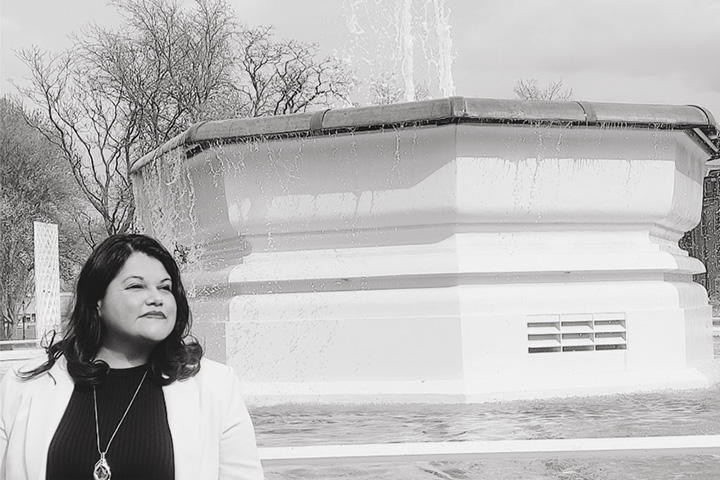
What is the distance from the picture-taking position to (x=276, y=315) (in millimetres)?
5242

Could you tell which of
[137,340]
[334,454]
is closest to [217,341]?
[334,454]

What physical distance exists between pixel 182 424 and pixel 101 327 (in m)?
0.31

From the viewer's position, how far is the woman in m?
1.75

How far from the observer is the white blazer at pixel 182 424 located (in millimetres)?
1746

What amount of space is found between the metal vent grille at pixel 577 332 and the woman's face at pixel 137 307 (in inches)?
136

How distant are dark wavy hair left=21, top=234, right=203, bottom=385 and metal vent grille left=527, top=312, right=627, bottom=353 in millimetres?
3389

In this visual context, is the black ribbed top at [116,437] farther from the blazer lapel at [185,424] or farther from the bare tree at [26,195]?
the bare tree at [26,195]

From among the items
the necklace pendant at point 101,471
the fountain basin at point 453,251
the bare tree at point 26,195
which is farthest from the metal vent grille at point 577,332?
the bare tree at point 26,195

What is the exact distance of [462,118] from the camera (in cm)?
480

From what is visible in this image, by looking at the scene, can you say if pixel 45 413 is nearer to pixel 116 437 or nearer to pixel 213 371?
pixel 116 437

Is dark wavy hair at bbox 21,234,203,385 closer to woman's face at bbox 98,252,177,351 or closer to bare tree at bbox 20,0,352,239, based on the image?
woman's face at bbox 98,252,177,351

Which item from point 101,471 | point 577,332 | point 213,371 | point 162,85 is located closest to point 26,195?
point 162,85

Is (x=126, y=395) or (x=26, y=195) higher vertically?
(x=26, y=195)

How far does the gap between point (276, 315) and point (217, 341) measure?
453 mm
